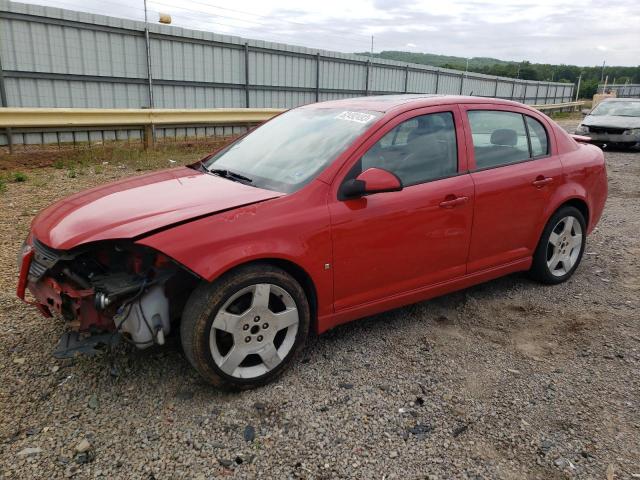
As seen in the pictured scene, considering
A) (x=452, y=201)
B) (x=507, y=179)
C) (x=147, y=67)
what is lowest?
(x=452, y=201)

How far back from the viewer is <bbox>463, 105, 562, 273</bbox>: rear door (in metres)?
3.83

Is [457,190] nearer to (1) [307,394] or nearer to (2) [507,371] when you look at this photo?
(2) [507,371]

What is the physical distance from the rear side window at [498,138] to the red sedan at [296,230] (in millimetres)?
14

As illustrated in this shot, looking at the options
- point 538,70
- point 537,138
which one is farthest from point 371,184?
point 538,70

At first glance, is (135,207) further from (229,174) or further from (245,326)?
(245,326)

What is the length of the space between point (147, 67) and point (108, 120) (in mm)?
3397

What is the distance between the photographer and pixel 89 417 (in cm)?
272

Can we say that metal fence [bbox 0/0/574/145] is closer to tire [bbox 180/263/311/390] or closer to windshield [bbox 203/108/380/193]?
windshield [bbox 203/108/380/193]

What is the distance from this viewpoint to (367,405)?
9.41ft

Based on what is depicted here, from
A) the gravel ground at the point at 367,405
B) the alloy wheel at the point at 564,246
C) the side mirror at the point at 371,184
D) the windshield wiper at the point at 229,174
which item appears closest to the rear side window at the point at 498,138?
the alloy wheel at the point at 564,246

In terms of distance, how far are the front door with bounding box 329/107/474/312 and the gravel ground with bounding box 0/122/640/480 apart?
469 millimetres

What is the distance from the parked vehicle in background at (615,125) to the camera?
13.2 meters

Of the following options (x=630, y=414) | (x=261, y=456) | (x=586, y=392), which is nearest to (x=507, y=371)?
(x=586, y=392)

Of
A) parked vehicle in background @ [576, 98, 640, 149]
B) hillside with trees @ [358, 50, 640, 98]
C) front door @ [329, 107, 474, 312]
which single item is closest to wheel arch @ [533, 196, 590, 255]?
front door @ [329, 107, 474, 312]
